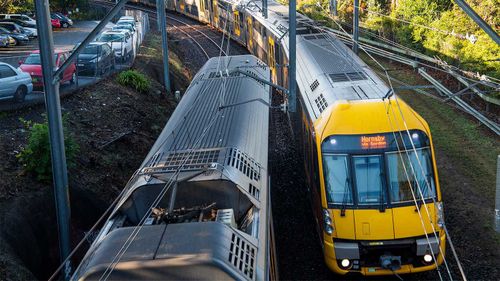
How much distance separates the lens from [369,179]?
10.1m

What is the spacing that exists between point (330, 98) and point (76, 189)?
18.7 ft

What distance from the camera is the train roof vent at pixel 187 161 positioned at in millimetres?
8281

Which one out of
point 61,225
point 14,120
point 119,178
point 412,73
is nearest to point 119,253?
point 61,225

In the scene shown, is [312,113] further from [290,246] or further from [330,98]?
[290,246]

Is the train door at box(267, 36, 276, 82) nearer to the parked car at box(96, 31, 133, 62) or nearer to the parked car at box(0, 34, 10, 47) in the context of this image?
the parked car at box(96, 31, 133, 62)

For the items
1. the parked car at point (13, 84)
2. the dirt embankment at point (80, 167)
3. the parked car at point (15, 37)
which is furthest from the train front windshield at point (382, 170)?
the parked car at point (15, 37)

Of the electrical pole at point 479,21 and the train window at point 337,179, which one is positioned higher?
the electrical pole at point 479,21

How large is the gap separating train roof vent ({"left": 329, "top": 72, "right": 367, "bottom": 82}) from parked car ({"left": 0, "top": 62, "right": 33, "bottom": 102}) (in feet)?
29.4

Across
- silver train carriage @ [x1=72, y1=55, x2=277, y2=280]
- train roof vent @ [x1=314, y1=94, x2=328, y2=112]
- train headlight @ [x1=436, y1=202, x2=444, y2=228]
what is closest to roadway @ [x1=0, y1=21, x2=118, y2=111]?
silver train carriage @ [x1=72, y1=55, x2=277, y2=280]

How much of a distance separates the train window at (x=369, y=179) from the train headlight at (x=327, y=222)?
599 mm

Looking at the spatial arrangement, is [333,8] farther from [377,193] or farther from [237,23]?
[377,193]

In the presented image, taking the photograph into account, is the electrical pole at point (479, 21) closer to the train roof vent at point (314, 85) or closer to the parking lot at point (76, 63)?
the train roof vent at point (314, 85)

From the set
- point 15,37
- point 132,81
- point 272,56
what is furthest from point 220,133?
point 15,37

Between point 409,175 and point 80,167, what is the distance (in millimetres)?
7417
